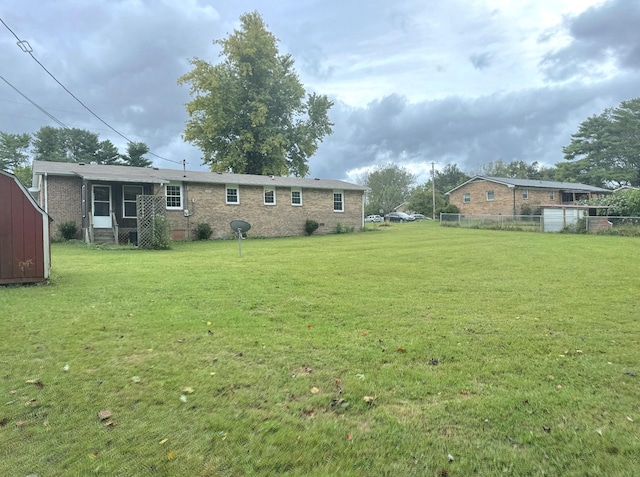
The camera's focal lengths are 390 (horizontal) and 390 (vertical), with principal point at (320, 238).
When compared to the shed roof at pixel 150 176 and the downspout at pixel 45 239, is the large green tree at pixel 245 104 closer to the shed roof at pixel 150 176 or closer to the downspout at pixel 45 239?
the shed roof at pixel 150 176

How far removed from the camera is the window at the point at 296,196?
2553 cm

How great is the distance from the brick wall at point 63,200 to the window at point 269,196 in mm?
9923

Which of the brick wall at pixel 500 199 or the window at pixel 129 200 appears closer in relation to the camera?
the window at pixel 129 200

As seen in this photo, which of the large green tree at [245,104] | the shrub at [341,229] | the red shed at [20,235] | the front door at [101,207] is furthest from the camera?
the large green tree at [245,104]

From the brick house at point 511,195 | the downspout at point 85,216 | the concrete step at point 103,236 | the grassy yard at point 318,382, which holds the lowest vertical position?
the grassy yard at point 318,382

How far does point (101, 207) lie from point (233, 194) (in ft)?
22.9

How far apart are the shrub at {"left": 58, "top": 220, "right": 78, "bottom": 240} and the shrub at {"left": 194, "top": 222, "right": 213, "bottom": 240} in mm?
5802

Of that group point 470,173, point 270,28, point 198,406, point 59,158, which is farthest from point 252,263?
point 470,173

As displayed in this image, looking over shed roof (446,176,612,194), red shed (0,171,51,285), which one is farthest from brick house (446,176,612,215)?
red shed (0,171,51,285)

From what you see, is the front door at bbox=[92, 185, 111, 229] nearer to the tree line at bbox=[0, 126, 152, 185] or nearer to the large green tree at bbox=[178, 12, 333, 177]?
the large green tree at bbox=[178, 12, 333, 177]

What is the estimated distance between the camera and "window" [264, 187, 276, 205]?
963 inches

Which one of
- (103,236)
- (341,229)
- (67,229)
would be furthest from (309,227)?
(67,229)

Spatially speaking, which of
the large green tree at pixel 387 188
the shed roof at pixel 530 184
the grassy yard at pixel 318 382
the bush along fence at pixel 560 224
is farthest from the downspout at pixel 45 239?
the large green tree at pixel 387 188

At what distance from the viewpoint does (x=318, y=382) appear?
3.34 m
